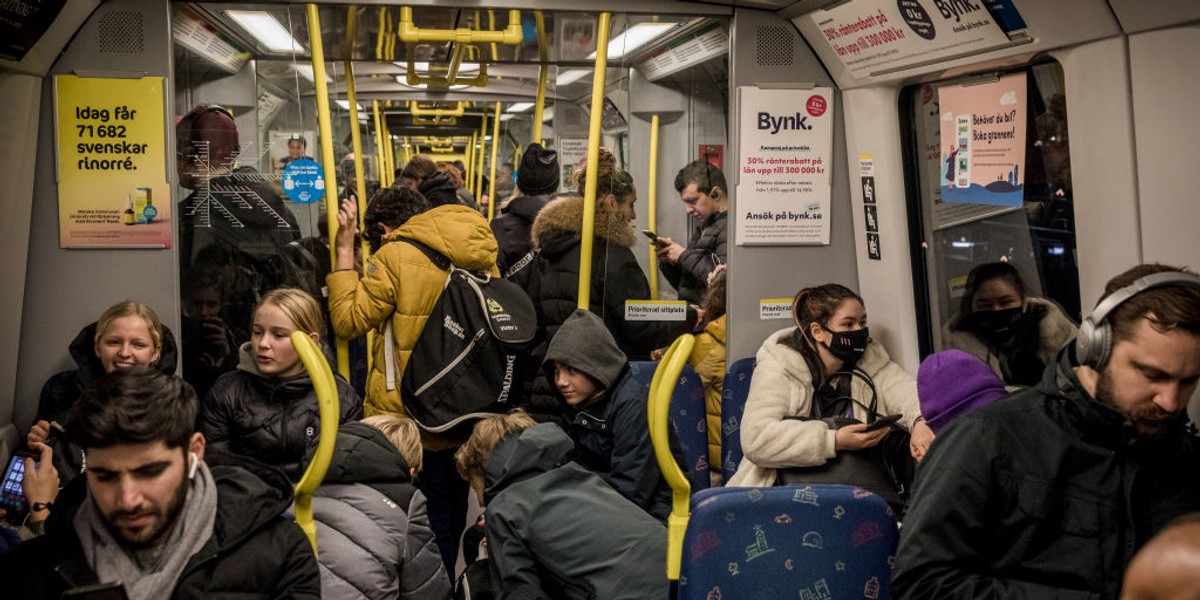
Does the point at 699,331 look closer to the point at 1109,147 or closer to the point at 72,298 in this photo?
the point at 1109,147

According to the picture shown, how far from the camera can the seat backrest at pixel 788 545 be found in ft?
8.77

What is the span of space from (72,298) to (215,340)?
1.97 feet

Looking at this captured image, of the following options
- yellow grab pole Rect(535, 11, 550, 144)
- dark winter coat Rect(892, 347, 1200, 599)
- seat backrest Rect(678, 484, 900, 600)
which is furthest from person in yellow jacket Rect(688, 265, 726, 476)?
dark winter coat Rect(892, 347, 1200, 599)

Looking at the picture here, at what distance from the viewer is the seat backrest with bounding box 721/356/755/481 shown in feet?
15.7

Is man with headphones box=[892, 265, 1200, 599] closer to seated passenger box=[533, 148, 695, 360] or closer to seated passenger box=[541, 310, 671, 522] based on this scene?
seated passenger box=[541, 310, 671, 522]

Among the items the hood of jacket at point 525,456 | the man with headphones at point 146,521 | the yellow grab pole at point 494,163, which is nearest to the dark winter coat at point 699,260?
the hood of jacket at point 525,456

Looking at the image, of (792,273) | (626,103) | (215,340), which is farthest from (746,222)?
(215,340)

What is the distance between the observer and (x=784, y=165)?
5188 millimetres

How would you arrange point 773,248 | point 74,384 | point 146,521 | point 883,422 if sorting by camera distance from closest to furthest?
point 146,521
point 883,422
point 74,384
point 773,248

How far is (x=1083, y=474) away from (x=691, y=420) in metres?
2.62

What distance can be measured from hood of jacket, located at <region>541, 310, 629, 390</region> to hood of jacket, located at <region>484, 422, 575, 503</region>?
50 centimetres

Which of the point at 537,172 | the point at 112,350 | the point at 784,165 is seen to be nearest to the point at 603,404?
Answer: the point at 784,165

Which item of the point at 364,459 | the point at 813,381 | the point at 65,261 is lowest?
the point at 364,459

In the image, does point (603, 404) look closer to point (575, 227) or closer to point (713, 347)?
point (713, 347)
